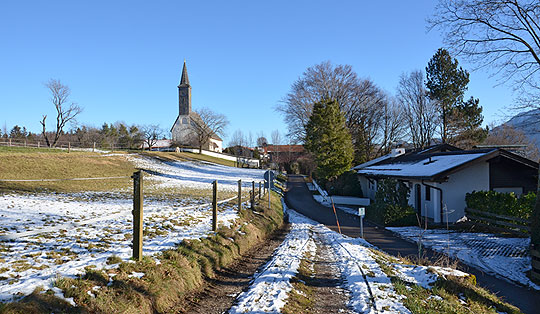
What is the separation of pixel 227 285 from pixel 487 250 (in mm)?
11168

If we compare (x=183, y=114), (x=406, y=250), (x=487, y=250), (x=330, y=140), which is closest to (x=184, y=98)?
(x=183, y=114)

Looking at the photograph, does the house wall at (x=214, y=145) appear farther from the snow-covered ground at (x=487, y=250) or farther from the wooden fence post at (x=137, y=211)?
the wooden fence post at (x=137, y=211)

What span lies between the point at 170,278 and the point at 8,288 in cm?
237

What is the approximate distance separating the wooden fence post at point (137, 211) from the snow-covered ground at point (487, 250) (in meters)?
10.1

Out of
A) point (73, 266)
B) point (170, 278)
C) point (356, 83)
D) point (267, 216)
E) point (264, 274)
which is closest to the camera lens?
point (73, 266)

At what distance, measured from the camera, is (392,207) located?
66.2 feet

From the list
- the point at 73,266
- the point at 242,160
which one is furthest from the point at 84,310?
the point at 242,160

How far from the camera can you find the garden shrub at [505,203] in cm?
1507

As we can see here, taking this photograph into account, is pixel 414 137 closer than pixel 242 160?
Yes

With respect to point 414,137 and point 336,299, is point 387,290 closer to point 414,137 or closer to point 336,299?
point 336,299

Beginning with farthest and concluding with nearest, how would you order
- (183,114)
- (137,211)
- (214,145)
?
(183,114), (214,145), (137,211)

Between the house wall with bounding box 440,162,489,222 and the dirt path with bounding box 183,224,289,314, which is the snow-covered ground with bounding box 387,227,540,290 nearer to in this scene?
the house wall with bounding box 440,162,489,222

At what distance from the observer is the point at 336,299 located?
237 inches

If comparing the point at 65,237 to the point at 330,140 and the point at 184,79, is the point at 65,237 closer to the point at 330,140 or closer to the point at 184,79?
the point at 330,140
